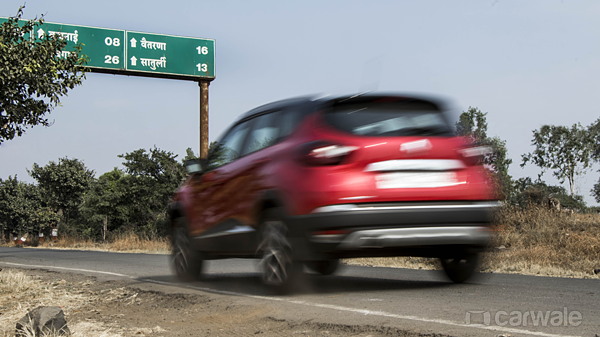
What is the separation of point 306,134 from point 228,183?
146 cm

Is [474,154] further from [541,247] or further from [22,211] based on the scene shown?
[22,211]

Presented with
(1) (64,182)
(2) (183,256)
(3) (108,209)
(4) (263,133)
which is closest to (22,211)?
(1) (64,182)

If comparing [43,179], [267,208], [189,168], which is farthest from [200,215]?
[43,179]

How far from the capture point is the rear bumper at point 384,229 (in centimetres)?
614

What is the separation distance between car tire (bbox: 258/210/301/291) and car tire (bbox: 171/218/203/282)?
6.52 feet

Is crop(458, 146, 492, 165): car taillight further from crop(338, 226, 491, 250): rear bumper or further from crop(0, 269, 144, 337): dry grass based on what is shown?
crop(0, 269, 144, 337): dry grass

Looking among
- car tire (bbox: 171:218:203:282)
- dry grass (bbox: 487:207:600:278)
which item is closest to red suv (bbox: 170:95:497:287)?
car tire (bbox: 171:218:203:282)

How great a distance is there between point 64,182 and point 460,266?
1923 inches

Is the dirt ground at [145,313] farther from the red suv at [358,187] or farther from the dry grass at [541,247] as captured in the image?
the dry grass at [541,247]

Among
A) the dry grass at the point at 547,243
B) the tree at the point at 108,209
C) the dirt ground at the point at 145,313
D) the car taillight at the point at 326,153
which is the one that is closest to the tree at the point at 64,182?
the tree at the point at 108,209

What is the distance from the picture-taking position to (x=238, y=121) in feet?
26.5

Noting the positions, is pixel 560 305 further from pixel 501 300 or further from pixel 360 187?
pixel 360 187

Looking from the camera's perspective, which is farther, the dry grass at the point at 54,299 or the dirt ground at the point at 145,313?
the dry grass at the point at 54,299

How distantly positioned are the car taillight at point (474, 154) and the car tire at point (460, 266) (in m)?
0.93
